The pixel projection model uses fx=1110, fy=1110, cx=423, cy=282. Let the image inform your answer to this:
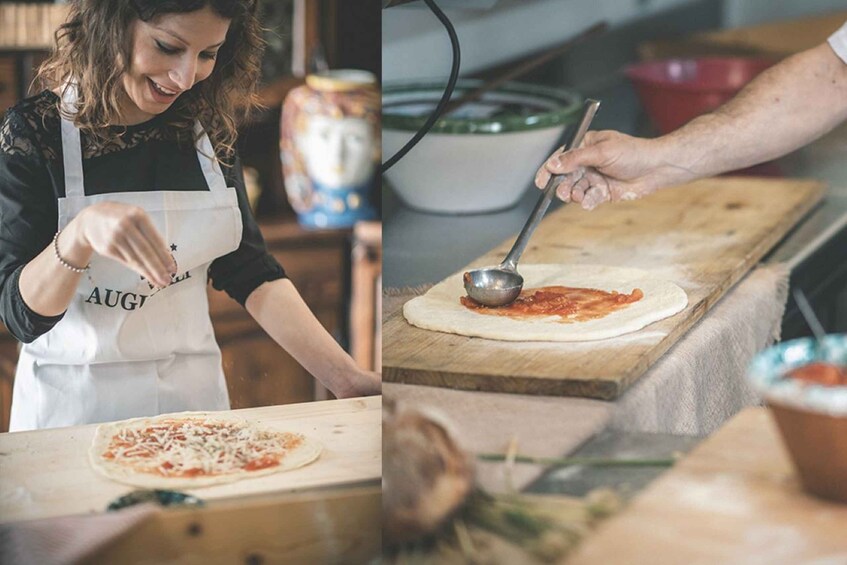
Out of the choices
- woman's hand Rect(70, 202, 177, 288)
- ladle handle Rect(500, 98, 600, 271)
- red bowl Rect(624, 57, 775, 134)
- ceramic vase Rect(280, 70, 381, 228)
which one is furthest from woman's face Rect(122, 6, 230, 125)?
red bowl Rect(624, 57, 775, 134)

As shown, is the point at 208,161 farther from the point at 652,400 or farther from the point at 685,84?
the point at 685,84

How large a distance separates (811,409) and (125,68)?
823 millimetres

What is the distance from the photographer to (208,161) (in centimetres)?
139

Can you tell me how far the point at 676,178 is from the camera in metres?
1.79

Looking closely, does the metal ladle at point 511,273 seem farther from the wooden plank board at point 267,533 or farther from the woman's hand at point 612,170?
the wooden plank board at point 267,533

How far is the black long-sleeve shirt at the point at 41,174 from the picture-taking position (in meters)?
1.29

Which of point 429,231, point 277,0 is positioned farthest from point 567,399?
point 277,0

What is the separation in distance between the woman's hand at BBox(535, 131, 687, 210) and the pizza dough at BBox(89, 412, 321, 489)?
0.58 metres

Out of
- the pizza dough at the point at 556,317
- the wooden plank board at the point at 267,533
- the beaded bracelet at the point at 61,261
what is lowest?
the wooden plank board at the point at 267,533

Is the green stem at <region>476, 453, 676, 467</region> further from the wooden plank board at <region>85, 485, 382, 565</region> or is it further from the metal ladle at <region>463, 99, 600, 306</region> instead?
the metal ladle at <region>463, 99, 600, 306</region>

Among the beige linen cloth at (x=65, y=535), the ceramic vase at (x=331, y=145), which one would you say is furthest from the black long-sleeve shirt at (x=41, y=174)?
the ceramic vase at (x=331, y=145)

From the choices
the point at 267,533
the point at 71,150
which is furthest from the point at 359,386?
the point at 71,150

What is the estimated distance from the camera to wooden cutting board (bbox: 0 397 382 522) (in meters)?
1.15

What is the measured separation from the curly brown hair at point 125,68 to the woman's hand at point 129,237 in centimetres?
24
